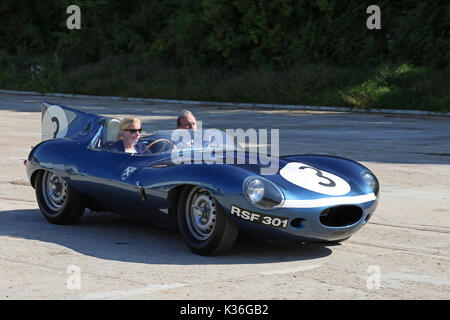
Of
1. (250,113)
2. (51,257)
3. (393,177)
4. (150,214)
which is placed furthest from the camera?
(250,113)

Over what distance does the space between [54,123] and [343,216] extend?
3.90m

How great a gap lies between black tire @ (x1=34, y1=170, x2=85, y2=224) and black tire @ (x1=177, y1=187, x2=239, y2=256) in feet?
5.63

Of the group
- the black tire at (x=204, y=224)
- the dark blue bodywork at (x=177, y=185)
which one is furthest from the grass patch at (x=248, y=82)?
the black tire at (x=204, y=224)

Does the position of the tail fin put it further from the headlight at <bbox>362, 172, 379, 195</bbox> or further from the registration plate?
the headlight at <bbox>362, 172, 379, 195</bbox>

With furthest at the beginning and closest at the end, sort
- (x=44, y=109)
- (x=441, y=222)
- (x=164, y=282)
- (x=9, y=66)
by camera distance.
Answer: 1. (x=9, y=66)
2. (x=44, y=109)
3. (x=441, y=222)
4. (x=164, y=282)

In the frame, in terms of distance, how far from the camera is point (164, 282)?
20.8 feet

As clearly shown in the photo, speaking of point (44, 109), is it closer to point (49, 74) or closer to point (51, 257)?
point (51, 257)

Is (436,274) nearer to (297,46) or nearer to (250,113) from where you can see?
(250,113)

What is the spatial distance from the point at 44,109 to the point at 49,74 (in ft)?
114

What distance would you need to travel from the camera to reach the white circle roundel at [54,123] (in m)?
9.58

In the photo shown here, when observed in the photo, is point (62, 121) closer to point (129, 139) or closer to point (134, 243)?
point (129, 139)

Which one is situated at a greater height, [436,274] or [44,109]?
[44,109]

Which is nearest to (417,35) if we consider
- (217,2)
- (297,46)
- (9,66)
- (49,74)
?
(297,46)

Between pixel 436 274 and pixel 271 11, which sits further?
pixel 271 11
